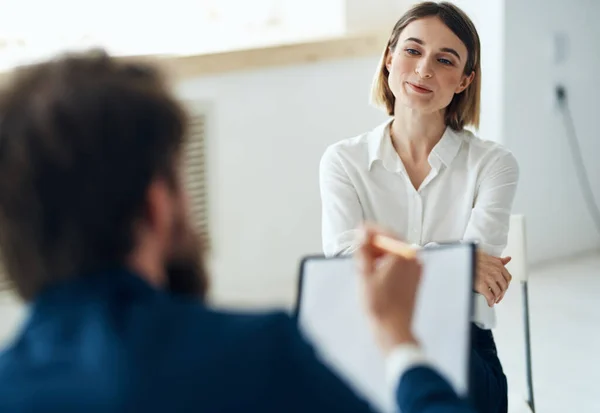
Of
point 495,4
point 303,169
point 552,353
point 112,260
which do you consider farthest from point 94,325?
point 495,4

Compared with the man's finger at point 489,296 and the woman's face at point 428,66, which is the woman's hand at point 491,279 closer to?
the man's finger at point 489,296

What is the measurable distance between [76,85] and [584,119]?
3574 millimetres

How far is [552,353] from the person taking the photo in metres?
3.01

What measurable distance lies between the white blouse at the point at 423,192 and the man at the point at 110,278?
1.01 m

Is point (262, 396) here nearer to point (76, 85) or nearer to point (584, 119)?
point (76, 85)

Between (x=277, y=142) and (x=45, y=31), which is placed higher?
(x=45, y=31)

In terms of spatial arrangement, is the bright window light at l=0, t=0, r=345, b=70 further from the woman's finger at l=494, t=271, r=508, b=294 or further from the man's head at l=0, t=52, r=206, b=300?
the man's head at l=0, t=52, r=206, b=300

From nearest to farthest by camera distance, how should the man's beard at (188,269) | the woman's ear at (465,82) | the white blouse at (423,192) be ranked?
the man's beard at (188,269), the white blouse at (423,192), the woman's ear at (465,82)

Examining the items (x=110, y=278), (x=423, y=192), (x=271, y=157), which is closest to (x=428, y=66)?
(x=423, y=192)

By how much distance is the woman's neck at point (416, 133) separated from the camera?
A: 183 cm

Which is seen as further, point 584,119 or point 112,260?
point 584,119

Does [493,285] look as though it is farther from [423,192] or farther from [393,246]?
[393,246]

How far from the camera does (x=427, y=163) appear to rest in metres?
1.81

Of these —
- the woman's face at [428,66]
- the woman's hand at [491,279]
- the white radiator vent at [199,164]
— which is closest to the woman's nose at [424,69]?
the woman's face at [428,66]
